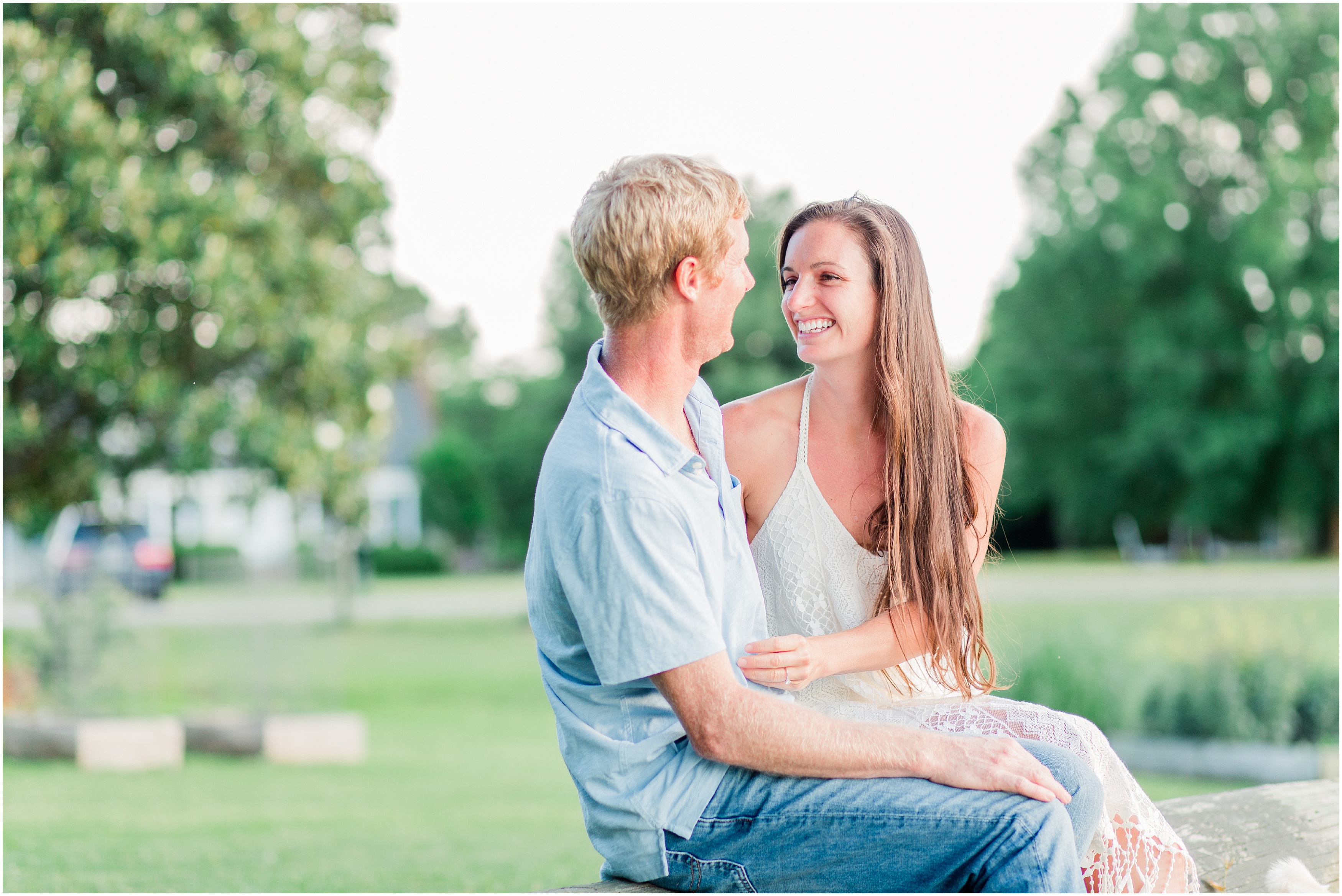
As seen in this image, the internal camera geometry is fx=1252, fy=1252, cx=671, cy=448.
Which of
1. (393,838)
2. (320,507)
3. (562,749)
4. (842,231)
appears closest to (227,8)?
(320,507)

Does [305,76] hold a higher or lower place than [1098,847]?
higher

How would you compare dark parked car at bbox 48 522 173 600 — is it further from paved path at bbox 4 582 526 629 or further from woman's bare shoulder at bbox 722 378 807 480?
woman's bare shoulder at bbox 722 378 807 480

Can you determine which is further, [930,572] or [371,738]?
[371,738]

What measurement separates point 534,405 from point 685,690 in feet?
88.0

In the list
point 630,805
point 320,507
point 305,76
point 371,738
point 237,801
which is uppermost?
point 305,76

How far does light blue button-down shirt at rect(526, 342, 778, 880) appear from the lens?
6.52ft

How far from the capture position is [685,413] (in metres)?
2.47

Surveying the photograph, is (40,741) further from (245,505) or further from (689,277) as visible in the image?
(689,277)

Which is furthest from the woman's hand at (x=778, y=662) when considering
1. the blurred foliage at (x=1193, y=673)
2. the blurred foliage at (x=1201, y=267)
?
the blurred foliage at (x=1201, y=267)

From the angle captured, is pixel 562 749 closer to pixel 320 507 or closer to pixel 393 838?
pixel 393 838

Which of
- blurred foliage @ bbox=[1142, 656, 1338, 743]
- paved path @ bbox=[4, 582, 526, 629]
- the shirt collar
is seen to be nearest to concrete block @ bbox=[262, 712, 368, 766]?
paved path @ bbox=[4, 582, 526, 629]

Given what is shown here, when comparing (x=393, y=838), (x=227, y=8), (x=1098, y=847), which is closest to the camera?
(x=1098, y=847)

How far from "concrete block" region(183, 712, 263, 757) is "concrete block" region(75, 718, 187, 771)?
2.60ft

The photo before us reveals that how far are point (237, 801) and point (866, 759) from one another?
20.5ft
